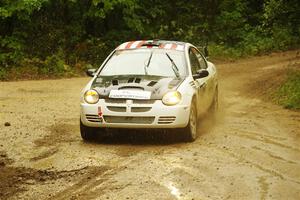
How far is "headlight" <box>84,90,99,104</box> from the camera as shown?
410 inches

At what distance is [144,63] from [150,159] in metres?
2.77

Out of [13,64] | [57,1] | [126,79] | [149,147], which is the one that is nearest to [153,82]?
[126,79]

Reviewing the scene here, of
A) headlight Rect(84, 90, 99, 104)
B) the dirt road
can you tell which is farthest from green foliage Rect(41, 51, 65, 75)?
headlight Rect(84, 90, 99, 104)

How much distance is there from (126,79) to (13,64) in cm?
1217

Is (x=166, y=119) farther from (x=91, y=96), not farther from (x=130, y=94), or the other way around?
(x=91, y=96)

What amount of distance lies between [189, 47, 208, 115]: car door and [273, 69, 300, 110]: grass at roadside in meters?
3.69

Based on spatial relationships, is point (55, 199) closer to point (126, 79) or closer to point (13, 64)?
point (126, 79)

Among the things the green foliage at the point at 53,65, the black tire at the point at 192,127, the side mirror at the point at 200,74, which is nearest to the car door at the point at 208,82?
the side mirror at the point at 200,74

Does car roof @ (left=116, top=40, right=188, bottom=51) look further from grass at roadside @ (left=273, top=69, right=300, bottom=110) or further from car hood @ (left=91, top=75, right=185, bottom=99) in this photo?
grass at roadside @ (left=273, top=69, right=300, bottom=110)

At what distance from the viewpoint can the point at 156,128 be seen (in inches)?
408

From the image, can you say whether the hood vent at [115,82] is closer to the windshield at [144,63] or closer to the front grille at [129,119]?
the windshield at [144,63]

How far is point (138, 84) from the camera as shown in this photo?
1058 centimetres

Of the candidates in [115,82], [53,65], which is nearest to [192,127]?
[115,82]

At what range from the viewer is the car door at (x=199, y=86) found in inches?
448
